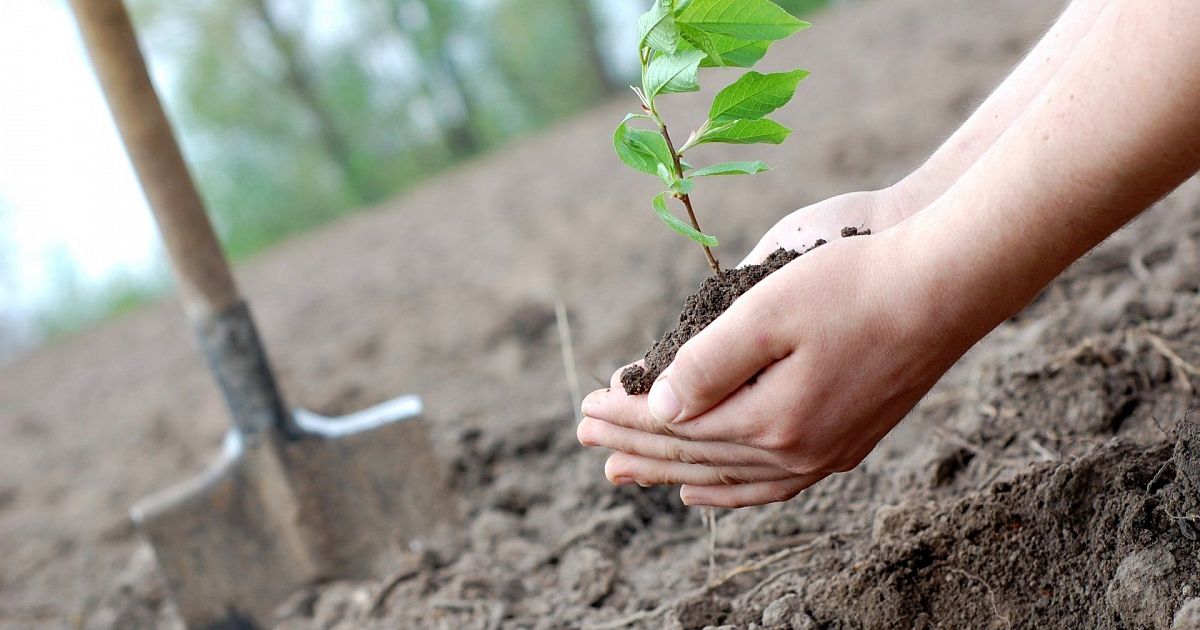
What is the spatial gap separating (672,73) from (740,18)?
0.10m

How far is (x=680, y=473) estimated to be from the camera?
1.22 meters

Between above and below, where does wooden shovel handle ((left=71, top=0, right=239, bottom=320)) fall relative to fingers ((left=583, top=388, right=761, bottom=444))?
above

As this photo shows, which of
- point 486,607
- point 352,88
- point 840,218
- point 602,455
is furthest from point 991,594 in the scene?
point 352,88

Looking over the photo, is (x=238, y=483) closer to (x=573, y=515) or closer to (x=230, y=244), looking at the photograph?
(x=573, y=515)

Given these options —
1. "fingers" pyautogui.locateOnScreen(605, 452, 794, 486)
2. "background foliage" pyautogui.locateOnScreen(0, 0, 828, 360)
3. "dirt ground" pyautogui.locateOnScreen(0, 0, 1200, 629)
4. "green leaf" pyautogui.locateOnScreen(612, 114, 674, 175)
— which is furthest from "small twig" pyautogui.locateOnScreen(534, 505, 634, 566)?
"background foliage" pyautogui.locateOnScreen(0, 0, 828, 360)

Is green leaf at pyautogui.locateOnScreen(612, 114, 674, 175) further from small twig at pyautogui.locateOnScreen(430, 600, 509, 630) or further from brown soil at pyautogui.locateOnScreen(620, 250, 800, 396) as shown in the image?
small twig at pyautogui.locateOnScreen(430, 600, 509, 630)

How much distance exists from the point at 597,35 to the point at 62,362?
21.8 feet

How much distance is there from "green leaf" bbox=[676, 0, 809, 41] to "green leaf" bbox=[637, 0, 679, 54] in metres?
0.01

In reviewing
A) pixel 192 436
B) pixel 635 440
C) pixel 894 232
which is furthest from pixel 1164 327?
pixel 192 436

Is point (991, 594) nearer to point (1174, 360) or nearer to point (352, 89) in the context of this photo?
point (1174, 360)

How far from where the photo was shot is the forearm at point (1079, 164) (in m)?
0.88

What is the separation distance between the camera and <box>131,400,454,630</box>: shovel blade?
2.32 metres

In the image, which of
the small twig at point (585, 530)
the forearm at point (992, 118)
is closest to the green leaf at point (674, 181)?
the forearm at point (992, 118)

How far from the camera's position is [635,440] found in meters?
1.20
